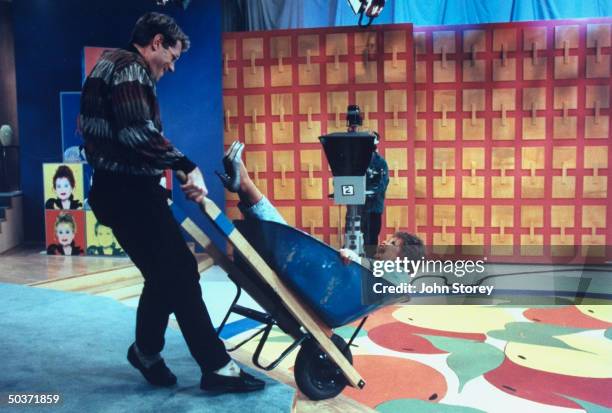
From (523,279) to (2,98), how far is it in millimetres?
5973

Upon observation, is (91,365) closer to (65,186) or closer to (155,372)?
(155,372)

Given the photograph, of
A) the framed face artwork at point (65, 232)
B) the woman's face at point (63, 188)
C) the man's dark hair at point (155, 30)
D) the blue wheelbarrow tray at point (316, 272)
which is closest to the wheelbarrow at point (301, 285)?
the blue wheelbarrow tray at point (316, 272)

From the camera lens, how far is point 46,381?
220cm

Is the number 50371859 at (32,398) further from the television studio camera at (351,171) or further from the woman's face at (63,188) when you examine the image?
the woman's face at (63,188)

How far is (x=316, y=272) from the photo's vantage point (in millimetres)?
2102

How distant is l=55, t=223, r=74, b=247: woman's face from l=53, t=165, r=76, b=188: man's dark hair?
0.39 metres

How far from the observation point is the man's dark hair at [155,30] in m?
1.94

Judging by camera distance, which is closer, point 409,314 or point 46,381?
point 46,381

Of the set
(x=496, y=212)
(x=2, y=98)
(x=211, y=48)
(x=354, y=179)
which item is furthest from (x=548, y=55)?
(x=2, y=98)

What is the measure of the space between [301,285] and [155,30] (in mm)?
1026

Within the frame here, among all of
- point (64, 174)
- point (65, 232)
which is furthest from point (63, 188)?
point (65, 232)

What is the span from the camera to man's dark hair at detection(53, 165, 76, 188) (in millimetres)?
5430

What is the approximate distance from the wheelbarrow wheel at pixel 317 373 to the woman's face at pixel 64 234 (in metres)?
3.84

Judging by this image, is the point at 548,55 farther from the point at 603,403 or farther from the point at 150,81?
the point at 150,81
